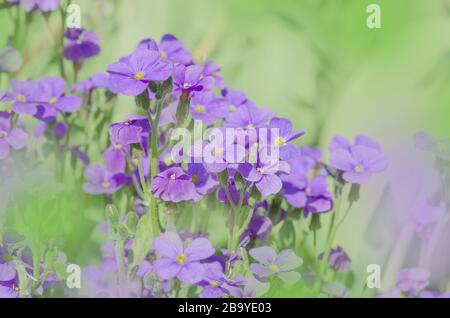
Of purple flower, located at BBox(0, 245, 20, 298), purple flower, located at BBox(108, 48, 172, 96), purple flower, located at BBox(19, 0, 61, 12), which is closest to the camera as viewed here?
purple flower, located at BBox(108, 48, 172, 96)

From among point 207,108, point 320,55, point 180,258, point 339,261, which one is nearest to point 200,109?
point 207,108

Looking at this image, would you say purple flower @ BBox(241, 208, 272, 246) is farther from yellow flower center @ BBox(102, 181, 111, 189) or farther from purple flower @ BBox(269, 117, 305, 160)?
yellow flower center @ BBox(102, 181, 111, 189)

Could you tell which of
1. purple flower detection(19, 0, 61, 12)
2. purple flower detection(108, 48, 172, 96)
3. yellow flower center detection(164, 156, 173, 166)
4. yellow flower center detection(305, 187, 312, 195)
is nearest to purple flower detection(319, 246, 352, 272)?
yellow flower center detection(305, 187, 312, 195)

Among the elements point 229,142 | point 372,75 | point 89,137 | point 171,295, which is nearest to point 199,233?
point 171,295

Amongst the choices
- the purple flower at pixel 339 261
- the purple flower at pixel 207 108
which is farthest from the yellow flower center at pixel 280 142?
the purple flower at pixel 339 261

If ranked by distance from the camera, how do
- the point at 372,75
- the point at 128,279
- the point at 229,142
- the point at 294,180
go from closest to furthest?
the point at 229,142 → the point at 128,279 → the point at 294,180 → the point at 372,75

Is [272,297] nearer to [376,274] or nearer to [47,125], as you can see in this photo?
[376,274]

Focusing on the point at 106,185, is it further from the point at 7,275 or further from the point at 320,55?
the point at 320,55
